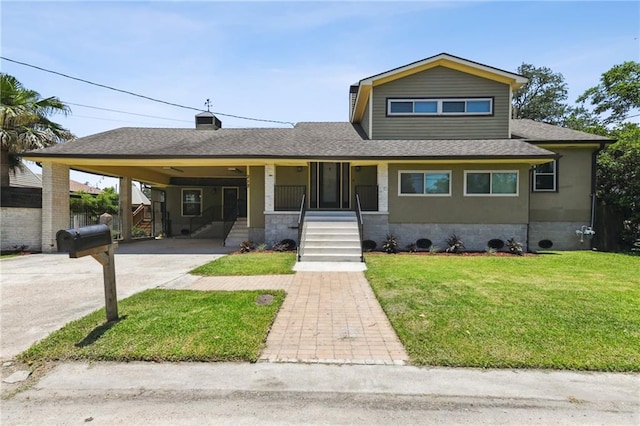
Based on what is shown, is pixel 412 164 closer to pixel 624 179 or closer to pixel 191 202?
pixel 624 179

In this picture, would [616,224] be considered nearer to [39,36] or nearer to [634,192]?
[634,192]

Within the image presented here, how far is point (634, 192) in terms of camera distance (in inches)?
463

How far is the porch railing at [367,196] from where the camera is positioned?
41.4 ft

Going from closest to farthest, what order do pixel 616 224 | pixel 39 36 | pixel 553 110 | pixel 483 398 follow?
pixel 483 398 → pixel 39 36 → pixel 616 224 → pixel 553 110

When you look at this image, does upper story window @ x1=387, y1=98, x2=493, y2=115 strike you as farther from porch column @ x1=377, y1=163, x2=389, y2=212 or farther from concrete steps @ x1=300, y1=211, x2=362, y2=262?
concrete steps @ x1=300, y1=211, x2=362, y2=262

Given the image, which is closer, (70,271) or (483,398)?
(483,398)

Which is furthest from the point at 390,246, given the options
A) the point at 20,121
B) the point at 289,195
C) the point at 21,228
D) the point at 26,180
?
the point at 26,180

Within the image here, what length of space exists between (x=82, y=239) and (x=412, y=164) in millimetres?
10271

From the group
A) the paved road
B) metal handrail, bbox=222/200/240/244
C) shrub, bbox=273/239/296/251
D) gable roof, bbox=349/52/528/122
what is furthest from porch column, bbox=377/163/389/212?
metal handrail, bbox=222/200/240/244

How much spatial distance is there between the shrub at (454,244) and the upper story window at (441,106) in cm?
528

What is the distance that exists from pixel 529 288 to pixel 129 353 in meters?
6.75

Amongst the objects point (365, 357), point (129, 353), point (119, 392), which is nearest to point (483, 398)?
point (365, 357)

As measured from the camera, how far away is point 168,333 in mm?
3830

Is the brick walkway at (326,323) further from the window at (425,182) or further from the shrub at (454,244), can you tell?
the window at (425,182)
